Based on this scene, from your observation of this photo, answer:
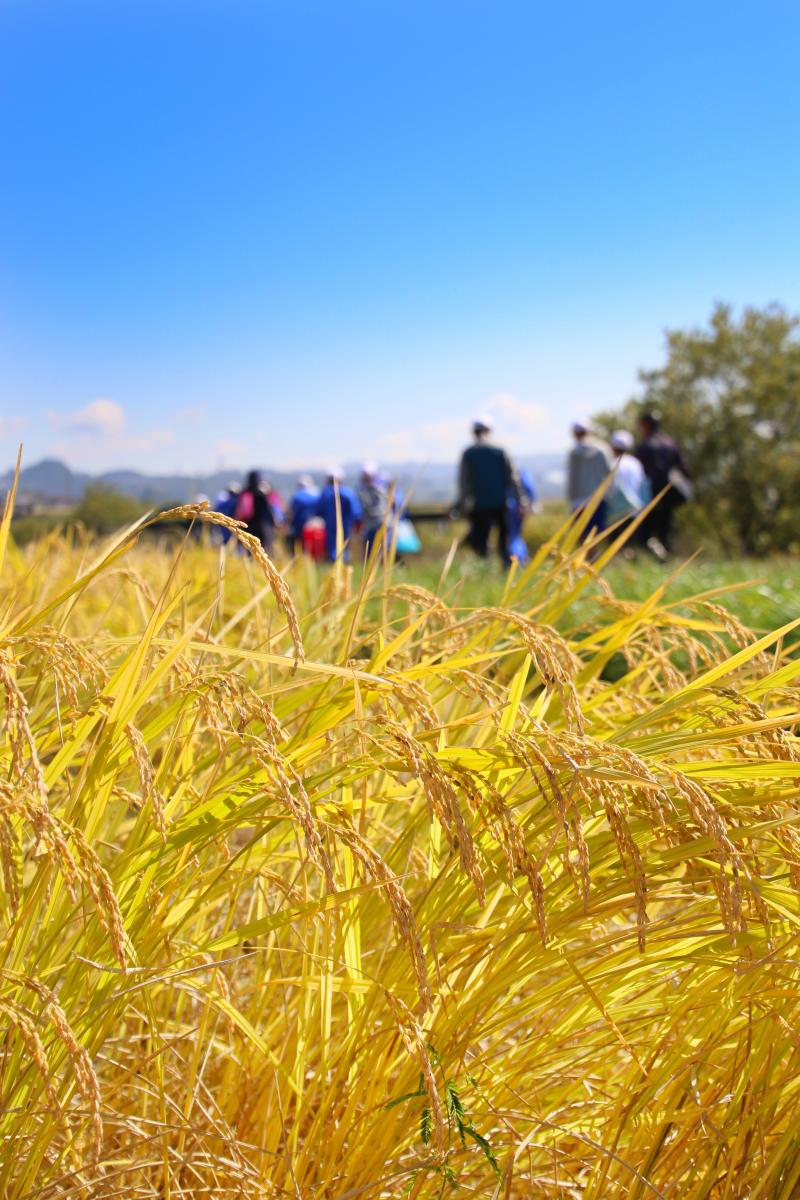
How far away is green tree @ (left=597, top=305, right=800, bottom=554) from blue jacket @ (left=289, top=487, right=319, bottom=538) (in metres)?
13.8

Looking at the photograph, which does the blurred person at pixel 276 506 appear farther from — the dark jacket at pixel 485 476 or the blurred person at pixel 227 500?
the dark jacket at pixel 485 476

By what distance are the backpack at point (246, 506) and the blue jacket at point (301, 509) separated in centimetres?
55

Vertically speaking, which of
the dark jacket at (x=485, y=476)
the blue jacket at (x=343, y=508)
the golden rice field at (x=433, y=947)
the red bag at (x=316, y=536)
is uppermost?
the dark jacket at (x=485, y=476)

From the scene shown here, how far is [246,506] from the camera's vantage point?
11789 mm

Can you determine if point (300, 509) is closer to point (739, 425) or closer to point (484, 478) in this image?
point (484, 478)

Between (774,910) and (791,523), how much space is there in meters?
23.5

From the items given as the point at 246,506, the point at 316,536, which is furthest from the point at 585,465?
the point at 246,506

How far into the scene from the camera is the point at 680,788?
98cm

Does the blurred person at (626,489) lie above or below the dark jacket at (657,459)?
Answer: below

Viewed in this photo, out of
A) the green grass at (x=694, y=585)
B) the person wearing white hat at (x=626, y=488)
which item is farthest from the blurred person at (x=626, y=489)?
the green grass at (x=694, y=585)

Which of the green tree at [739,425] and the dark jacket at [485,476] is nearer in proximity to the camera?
the dark jacket at [485,476]

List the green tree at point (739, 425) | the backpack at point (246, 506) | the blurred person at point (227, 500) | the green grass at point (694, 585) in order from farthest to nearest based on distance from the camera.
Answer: the green tree at point (739, 425) < the blurred person at point (227, 500) < the backpack at point (246, 506) < the green grass at point (694, 585)

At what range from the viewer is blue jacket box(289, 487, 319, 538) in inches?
477

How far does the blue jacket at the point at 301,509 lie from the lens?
477 inches
